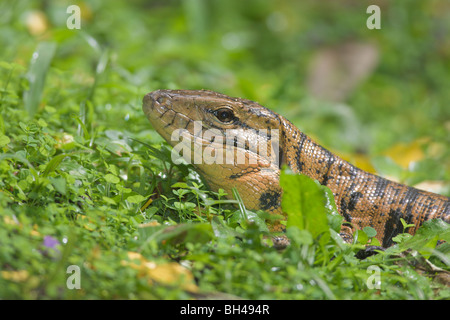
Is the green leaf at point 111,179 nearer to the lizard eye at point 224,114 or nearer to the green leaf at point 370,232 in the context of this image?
the lizard eye at point 224,114

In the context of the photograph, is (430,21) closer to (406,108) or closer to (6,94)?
(406,108)

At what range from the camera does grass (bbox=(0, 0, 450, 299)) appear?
117 inches

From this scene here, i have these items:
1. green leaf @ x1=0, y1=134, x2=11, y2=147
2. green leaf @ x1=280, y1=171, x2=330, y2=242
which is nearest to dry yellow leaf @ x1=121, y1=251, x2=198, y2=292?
green leaf @ x1=280, y1=171, x2=330, y2=242

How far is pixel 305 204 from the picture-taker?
3.48 metres

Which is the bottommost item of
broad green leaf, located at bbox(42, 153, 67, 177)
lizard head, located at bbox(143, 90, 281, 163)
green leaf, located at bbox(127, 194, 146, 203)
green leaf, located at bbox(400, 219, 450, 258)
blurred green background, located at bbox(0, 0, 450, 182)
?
green leaf, located at bbox(400, 219, 450, 258)

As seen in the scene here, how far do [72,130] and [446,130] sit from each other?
195 inches

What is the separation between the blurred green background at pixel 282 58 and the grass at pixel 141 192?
0.16 ft

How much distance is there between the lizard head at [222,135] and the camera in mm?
4090

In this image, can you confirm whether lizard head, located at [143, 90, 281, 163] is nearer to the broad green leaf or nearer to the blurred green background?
the broad green leaf

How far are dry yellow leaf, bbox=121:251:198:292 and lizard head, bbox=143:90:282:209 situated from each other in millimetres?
1117

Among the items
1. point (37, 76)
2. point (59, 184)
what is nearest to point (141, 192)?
point (59, 184)

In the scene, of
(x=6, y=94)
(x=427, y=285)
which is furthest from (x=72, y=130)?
(x=427, y=285)

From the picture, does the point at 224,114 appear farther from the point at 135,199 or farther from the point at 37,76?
the point at 37,76

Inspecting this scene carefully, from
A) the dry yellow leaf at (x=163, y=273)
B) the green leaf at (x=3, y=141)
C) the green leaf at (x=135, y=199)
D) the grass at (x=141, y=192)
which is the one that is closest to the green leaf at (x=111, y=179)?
the grass at (x=141, y=192)
